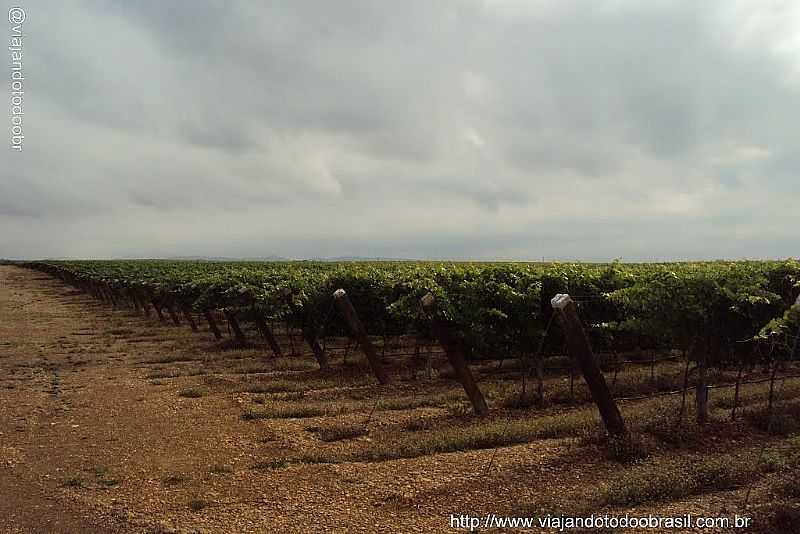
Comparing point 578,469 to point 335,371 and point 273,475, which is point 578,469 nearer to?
point 273,475

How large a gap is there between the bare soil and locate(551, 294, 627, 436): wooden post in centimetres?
52

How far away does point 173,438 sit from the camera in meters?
8.51

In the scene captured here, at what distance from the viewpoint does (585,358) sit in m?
7.07

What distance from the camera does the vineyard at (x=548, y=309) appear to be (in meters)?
8.24

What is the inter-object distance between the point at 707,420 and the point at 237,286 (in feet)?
45.8

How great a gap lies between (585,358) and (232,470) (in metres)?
4.94

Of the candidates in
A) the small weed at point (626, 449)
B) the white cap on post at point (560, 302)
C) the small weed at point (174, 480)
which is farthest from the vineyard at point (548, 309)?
the small weed at point (174, 480)

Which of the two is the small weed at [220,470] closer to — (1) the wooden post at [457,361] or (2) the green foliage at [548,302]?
(1) the wooden post at [457,361]

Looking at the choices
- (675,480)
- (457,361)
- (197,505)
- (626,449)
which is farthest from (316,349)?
(675,480)

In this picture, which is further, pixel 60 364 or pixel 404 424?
pixel 60 364

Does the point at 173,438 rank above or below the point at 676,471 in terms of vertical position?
below

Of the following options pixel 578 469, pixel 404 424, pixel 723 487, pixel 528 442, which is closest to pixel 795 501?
pixel 723 487

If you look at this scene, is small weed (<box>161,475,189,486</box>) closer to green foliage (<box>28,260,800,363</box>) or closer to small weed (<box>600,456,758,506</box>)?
green foliage (<box>28,260,800,363</box>)

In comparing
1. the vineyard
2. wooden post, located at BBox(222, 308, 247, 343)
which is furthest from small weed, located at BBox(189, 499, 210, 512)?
wooden post, located at BBox(222, 308, 247, 343)
